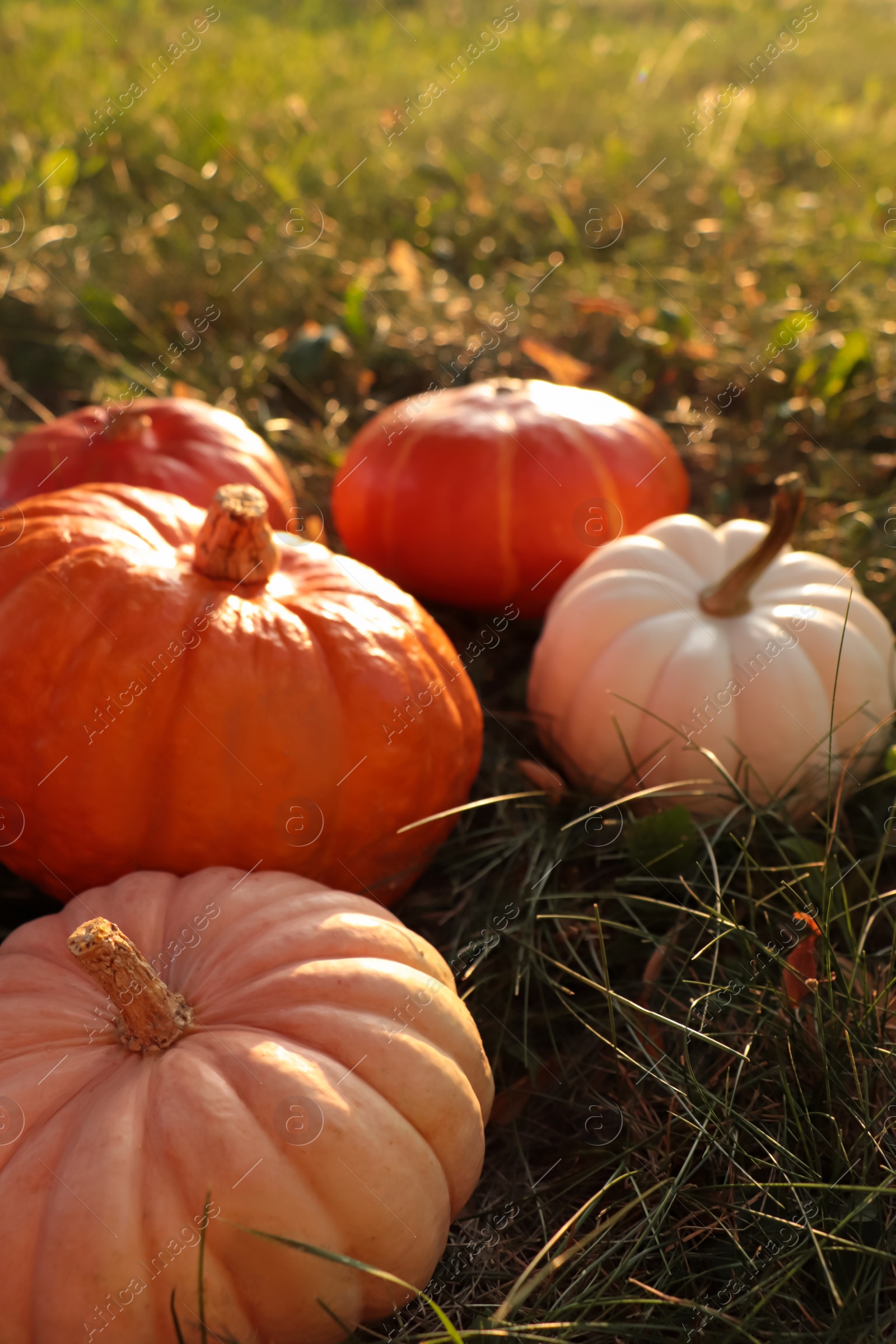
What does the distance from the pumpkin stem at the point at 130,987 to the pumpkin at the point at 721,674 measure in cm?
109

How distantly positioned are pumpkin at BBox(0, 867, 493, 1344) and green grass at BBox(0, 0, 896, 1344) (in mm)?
186

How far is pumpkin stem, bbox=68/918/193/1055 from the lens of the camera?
1.43 meters

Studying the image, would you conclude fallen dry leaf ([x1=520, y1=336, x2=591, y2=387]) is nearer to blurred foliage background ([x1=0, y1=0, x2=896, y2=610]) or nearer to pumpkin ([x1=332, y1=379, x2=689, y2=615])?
blurred foliage background ([x1=0, y1=0, x2=896, y2=610])

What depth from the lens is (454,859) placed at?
2400mm

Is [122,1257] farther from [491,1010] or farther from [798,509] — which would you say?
[798,509]

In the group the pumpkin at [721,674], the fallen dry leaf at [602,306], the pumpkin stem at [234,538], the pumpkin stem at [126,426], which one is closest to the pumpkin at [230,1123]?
the pumpkin stem at [234,538]

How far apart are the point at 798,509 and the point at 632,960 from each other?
103cm

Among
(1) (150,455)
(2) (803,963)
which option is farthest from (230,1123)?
(1) (150,455)

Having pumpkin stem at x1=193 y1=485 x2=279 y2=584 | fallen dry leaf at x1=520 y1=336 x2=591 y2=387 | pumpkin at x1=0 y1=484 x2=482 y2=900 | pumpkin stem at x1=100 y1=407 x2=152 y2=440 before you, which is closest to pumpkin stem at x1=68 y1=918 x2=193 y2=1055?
pumpkin at x1=0 y1=484 x2=482 y2=900

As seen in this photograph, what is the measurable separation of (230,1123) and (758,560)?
1606mm

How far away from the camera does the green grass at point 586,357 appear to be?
5.23 ft

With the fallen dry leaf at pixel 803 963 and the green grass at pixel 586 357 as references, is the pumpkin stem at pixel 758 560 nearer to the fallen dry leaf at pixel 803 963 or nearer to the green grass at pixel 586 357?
the green grass at pixel 586 357

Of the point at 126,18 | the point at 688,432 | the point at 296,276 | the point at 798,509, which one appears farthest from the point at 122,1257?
the point at 126,18

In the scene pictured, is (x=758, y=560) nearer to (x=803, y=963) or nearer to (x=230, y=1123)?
(x=803, y=963)
